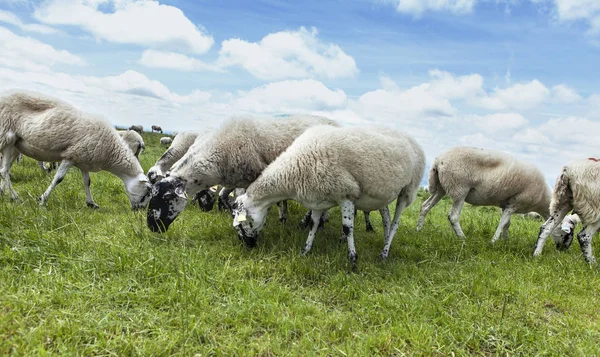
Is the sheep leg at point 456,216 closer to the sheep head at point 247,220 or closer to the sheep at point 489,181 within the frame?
the sheep at point 489,181

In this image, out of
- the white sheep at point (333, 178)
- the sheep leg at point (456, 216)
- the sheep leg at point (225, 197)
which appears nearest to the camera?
the white sheep at point (333, 178)

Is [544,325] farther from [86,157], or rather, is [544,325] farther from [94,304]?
[86,157]

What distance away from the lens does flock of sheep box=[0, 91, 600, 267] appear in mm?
5137

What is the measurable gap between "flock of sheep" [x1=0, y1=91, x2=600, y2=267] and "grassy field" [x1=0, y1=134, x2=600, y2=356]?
632 millimetres

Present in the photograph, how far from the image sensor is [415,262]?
18.9 ft

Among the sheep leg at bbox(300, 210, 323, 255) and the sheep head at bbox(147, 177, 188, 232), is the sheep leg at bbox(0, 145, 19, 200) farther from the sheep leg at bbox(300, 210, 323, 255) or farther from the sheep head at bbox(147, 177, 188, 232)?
the sheep leg at bbox(300, 210, 323, 255)

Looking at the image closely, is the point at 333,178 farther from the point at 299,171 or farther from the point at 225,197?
the point at 225,197

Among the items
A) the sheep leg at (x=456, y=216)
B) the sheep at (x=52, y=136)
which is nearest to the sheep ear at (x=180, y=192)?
the sheep at (x=52, y=136)

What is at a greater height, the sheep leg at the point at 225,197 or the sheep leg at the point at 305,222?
the sheep leg at the point at 225,197

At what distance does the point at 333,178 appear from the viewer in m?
4.96

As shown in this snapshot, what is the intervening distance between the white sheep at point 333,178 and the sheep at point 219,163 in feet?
2.57

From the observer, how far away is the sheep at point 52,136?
6.79m

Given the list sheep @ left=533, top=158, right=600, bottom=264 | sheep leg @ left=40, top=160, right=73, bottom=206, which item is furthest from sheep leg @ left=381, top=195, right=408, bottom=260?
sheep leg @ left=40, top=160, right=73, bottom=206

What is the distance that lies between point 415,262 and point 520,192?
12.9 feet
